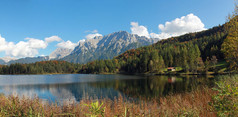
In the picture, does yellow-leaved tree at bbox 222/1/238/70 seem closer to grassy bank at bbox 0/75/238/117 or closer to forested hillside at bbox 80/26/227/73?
grassy bank at bbox 0/75/238/117

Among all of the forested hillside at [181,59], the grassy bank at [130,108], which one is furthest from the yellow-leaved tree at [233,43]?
the forested hillside at [181,59]

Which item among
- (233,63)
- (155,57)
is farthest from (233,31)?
(155,57)

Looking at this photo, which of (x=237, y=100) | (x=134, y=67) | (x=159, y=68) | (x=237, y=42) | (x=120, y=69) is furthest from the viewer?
(x=120, y=69)

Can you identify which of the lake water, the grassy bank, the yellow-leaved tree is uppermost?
the yellow-leaved tree

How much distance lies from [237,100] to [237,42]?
14.4m

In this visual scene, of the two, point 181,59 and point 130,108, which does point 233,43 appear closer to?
point 130,108

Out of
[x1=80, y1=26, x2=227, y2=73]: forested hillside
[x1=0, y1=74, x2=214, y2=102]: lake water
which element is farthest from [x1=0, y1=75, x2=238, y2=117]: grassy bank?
[x1=80, y1=26, x2=227, y2=73]: forested hillside

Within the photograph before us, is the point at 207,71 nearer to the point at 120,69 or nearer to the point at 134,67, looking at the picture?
the point at 134,67

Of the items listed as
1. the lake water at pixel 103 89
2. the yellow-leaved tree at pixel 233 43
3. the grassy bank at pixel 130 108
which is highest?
the yellow-leaved tree at pixel 233 43

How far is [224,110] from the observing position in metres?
5.97

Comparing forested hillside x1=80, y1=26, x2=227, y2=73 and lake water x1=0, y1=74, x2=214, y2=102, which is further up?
forested hillside x1=80, y1=26, x2=227, y2=73

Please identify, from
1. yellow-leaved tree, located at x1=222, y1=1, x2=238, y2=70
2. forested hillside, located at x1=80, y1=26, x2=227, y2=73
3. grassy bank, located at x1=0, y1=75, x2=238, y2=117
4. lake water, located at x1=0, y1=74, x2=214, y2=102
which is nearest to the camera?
grassy bank, located at x1=0, y1=75, x2=238, y2=117

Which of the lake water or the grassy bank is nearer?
the grassy bank

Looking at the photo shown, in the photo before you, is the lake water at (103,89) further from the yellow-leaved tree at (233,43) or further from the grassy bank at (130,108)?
the yellow-leaved tree at (233,43)
